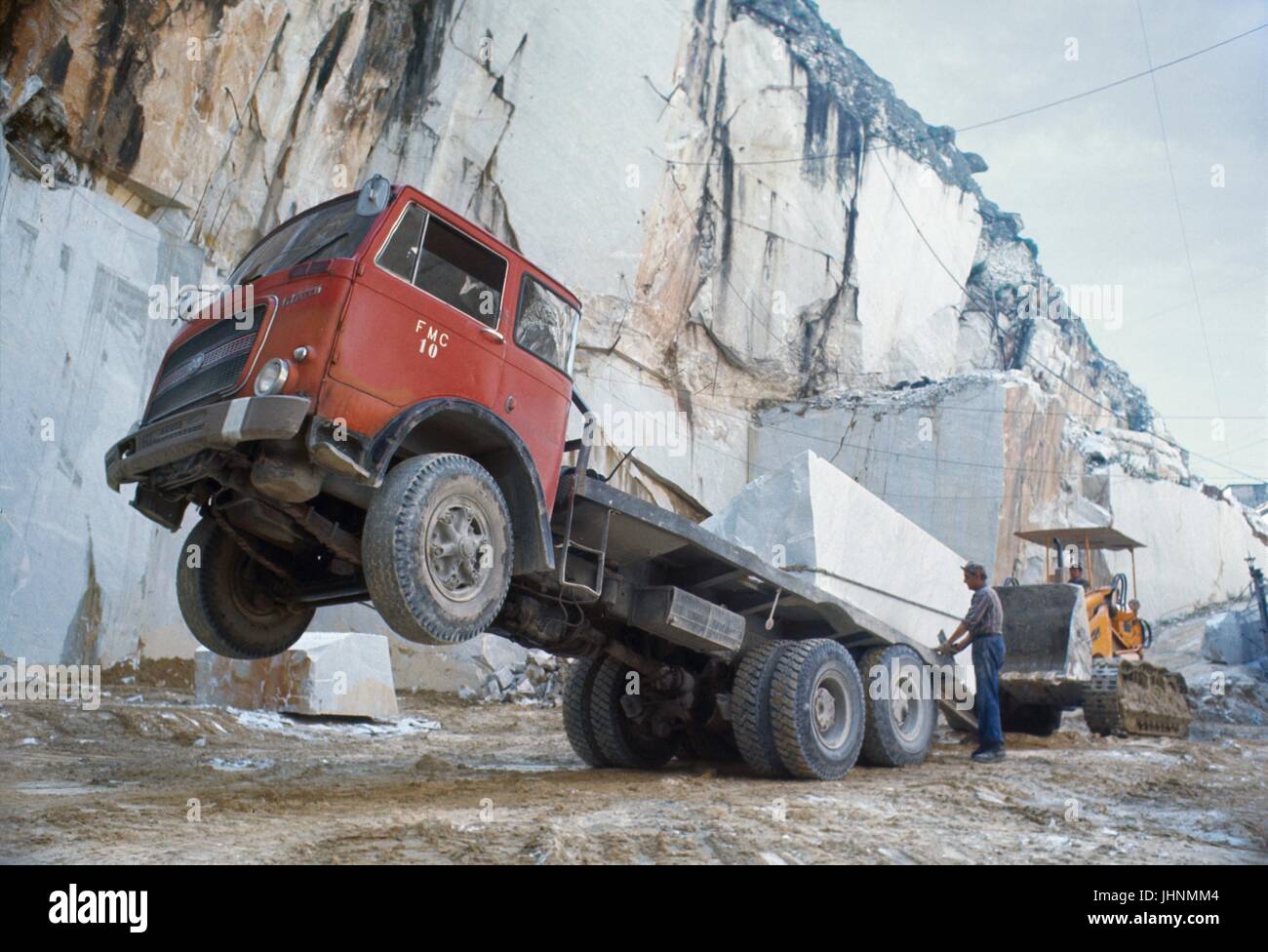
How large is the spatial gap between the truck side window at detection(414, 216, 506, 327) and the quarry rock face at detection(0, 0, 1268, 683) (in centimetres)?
740

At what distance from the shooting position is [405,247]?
15.8 ft

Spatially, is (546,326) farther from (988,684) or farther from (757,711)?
(988,684)

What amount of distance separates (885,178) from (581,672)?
2435 centimetres

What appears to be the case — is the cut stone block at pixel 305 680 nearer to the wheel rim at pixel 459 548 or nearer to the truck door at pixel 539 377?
the truck door at pixel 539 377

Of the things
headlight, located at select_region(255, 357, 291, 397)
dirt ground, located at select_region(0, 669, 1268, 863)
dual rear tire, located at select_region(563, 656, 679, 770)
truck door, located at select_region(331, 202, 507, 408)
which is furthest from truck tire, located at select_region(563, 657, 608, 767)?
headlight, located at select_region(255, 357, 291, 397)

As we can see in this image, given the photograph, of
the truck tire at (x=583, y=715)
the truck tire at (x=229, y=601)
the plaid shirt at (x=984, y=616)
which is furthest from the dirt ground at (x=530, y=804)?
the plaid shirt at (x=984, y=616)

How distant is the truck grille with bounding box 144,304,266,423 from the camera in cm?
459

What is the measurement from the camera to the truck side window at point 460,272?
16.2 feet

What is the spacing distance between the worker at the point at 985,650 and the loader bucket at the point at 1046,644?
2.12 m

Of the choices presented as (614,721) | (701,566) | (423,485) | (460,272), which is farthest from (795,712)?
(460,272)

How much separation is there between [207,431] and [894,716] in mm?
5382

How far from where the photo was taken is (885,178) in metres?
28.3

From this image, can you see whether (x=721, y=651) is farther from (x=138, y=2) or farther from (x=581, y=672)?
(x=138, y=2)

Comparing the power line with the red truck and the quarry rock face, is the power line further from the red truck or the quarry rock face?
the red truck
